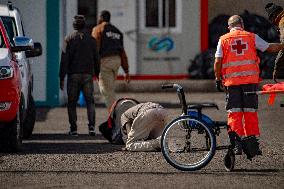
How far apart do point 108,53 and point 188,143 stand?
6549 mm

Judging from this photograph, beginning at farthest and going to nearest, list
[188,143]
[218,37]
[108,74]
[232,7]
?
[232,7], [218,37], [108,74], [188,143]

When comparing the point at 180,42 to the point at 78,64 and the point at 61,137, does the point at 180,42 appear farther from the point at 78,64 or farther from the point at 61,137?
the point at 61,137

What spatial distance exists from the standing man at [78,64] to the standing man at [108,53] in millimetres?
1481

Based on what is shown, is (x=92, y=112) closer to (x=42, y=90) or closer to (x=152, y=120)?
(x=152, y=120)

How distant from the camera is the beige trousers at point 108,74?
19438 millimetres

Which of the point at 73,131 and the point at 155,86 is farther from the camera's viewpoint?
the point at 155,86

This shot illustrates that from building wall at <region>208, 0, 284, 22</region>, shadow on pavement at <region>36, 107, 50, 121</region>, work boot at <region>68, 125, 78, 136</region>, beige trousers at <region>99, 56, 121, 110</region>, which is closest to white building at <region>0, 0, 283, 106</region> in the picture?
building wall at <region>208, 0, 284, 22</region>

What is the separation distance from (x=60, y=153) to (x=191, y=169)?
2458mm

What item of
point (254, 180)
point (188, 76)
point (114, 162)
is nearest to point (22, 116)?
point (114, 162)

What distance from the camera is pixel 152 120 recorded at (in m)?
14.9

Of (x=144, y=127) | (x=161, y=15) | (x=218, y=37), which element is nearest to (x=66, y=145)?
(x=144, y=127)

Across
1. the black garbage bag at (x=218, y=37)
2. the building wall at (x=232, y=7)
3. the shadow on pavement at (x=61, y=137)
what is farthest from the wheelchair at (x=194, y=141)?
the building wall at (x=232, y=7)

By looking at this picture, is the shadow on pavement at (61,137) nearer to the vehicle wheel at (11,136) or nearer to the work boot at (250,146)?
the vehicle wheel at (11,136)

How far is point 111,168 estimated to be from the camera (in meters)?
13.1
